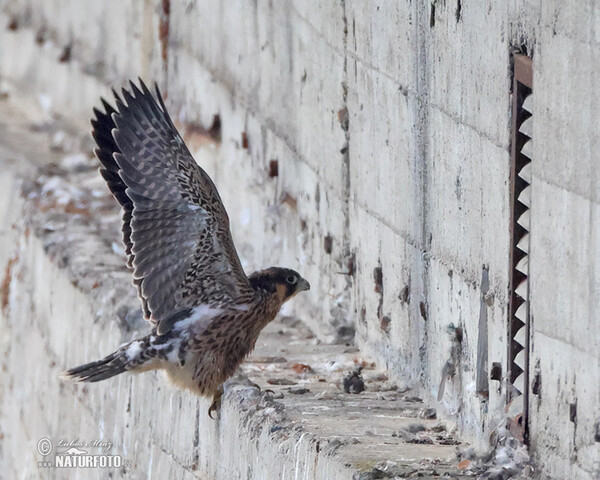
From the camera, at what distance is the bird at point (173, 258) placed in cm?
523

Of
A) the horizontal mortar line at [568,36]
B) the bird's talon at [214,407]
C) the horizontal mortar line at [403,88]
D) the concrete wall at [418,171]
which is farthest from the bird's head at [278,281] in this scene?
the horizontal mortar line at [568,36]

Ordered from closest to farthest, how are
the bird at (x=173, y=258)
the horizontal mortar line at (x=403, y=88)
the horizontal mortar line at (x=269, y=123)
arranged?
the horizontal mortar line at (x=403, y=88) < the bird at (x=173, y=258) < the horizontal mortar line at (x=269, y=123)

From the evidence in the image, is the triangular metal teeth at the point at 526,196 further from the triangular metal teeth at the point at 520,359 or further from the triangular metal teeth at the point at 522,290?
the triangular metal teeth at the point at 520,359

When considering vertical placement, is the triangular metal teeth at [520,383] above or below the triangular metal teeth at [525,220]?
below

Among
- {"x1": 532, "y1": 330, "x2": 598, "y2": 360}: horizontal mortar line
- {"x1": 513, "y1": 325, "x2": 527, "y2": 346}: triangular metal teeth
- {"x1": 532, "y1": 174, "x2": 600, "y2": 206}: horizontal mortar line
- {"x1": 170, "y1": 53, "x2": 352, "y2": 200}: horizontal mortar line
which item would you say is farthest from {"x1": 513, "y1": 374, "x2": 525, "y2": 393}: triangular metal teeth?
{"x1": 170, "y1": 53, "x2": 352, "y2": 200}: horizontal mortar line

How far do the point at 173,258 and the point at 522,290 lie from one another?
171 cm

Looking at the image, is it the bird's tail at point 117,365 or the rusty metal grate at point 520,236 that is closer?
the rusty metal grate at point 520,236

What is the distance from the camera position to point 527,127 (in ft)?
12.9

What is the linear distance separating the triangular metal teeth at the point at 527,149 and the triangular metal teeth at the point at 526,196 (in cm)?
10

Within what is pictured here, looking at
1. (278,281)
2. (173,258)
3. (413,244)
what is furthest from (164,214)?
(413,244)

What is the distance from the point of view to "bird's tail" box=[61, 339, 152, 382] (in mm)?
5238

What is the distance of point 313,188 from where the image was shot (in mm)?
6305

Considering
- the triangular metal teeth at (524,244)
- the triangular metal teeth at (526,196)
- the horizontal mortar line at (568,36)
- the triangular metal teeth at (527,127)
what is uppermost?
the horizontal mortar line at (568,36)

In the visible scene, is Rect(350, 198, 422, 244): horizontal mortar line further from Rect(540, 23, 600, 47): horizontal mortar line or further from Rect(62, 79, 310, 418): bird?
Rect(540, 23, 600, 47): horizontal mortar line
